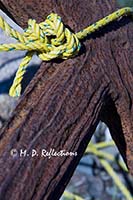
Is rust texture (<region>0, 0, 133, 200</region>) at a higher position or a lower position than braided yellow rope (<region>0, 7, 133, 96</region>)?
lower

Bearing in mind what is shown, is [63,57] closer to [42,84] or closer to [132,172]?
[42,84]

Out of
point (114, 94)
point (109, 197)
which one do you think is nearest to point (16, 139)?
point (114, 94)

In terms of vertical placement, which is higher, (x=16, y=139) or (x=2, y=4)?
(x=2, y=4)

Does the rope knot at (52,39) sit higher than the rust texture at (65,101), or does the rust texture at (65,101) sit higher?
the rope knot at (52,39)

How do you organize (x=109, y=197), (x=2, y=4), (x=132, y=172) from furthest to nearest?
(x=109, y=197), (x=132, y=172), (x=2, y=4)
